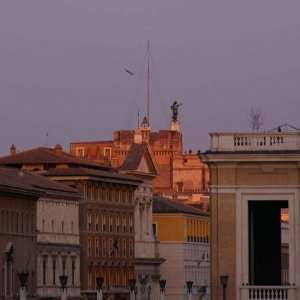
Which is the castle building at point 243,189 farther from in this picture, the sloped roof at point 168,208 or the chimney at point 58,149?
the sloped roof at point 168,208

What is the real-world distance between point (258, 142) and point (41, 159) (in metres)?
90.4

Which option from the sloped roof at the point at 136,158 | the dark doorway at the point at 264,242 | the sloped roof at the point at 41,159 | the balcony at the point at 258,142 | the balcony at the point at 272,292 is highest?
the sloped roof at the point at 136,158

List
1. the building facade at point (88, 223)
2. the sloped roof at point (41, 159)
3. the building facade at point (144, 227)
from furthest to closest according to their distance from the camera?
the building facade at point (144, 227) → the sloped roof at point (41, 159) → the building facade at point (88, 223)

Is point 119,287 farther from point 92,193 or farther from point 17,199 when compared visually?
point 17,199

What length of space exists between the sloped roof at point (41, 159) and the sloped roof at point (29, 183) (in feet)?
28.4

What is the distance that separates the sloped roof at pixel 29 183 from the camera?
13820 centimetres

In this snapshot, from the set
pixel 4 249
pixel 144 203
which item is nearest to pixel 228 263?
pixel 4 249

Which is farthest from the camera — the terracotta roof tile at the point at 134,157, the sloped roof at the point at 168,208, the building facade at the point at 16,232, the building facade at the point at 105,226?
the sloped roof at the point at 168,208

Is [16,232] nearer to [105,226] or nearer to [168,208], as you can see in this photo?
[105,226]

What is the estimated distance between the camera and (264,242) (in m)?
79.9

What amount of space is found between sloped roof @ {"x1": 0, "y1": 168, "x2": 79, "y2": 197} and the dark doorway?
53609mm

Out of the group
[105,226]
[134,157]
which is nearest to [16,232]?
[105,226]

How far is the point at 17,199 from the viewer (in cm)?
13925

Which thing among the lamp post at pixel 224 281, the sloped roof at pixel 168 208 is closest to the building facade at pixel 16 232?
Result: the sloped roof at pixel 168 208
